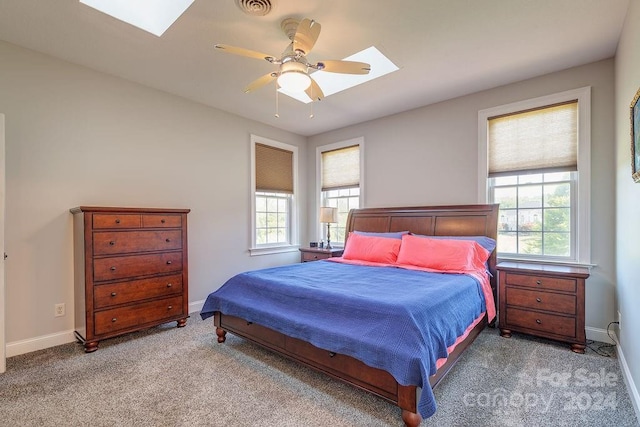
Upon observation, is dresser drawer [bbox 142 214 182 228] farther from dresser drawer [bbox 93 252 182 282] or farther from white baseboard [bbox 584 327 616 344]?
white baseboard [bbox 584 327 616 344]

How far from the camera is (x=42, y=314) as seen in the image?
9.05ft

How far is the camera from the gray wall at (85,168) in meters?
2.65

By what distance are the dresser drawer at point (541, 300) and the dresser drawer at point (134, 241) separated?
352cm

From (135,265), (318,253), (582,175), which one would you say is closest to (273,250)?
(318,253)

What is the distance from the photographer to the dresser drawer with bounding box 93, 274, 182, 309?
8.95ft

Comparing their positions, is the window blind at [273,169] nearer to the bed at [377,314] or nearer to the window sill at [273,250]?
the window sill at [273,250]

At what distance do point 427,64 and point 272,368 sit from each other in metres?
3.13

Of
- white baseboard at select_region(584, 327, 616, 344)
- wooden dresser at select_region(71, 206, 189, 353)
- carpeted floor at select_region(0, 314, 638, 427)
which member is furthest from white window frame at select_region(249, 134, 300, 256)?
white baseboard at select_region(584, 327, 616, 344)

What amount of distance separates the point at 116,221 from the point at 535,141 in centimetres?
442

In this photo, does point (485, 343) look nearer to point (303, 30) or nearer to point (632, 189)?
point (632, 189)

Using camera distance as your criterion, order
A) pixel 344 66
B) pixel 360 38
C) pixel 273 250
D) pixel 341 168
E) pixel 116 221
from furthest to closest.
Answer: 1. pixel 341 168
2. pixel 273 250
3. pixel 116 221
4. pixel 360 38
5. pixel 344 66

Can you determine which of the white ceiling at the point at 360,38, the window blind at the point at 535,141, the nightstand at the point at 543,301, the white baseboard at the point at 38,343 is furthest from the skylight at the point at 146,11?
the nightstand at the point at 543,301

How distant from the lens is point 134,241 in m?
2.94

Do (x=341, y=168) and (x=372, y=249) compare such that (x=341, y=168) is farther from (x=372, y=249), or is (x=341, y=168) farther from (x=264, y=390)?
(x=264, y=390)
